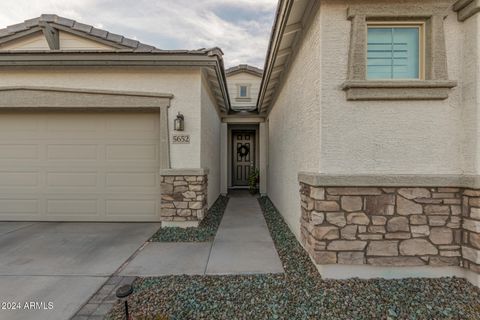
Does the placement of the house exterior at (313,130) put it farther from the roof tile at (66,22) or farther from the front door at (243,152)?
the front door at (243,152)

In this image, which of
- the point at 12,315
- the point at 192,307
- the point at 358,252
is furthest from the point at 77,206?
the point at 358,252

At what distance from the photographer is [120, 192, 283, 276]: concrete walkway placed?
9.79 feet

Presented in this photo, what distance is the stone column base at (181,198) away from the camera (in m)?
4.58

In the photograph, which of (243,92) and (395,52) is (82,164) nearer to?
(395,52)

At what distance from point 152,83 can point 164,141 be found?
1.18 meters

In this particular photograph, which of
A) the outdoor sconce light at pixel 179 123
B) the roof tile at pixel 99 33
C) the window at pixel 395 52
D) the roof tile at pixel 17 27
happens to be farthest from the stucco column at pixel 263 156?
the roof tile at pixel 17 27

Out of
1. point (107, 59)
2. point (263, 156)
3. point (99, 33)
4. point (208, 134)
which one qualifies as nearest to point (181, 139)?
point (208, 134)

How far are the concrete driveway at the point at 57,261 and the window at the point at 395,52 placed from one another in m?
4.20

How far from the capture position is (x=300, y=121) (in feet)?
12.6

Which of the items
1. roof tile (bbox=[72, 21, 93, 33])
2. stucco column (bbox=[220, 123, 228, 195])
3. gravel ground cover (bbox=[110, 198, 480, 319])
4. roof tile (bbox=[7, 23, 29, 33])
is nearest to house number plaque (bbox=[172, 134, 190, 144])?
gravel ground cover (bbox=[110, 198, 480, 319])

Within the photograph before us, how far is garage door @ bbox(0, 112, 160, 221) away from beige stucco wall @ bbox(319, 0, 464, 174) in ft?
11.7

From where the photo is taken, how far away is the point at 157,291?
98.7 inches

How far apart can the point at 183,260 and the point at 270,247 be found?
4.46ft

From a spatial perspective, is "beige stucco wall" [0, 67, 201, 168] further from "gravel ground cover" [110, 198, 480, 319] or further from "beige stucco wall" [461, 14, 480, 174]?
"beige stucco wall" [461, 14, 480, 174]
